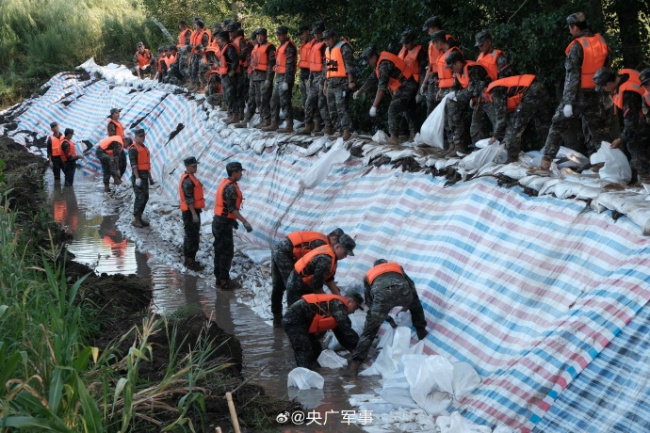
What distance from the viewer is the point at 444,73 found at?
12.4m

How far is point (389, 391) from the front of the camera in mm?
8281

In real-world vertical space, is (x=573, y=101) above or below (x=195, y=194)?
above

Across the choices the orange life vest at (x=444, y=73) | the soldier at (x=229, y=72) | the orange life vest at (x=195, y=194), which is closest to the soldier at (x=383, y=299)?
the orange life vest at (x=444, y=73)

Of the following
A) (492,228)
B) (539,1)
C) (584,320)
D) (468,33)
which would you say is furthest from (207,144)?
(584,320)

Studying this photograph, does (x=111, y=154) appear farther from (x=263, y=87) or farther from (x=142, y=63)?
(x=142, y=63)

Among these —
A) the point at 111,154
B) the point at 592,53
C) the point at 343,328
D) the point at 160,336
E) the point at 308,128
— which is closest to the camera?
the point at 160,336

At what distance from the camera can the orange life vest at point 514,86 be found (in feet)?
35.9

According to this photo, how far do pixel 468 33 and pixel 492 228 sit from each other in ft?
21.2

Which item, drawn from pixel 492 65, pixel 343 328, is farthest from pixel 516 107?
pixel 343 328

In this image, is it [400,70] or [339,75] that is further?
[339,75]

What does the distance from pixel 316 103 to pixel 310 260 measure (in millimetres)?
6203

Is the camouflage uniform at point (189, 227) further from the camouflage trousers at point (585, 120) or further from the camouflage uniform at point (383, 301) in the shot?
the camouflage trousers at point (585, 120)

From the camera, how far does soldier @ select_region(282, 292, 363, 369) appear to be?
8.99 metres

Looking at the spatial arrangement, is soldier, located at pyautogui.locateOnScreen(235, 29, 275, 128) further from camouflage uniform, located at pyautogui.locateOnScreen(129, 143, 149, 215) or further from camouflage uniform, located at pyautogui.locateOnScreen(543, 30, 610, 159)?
camouflage uniform, located at pyautogui.locateOnScreen(543, 30, 610, 159)
